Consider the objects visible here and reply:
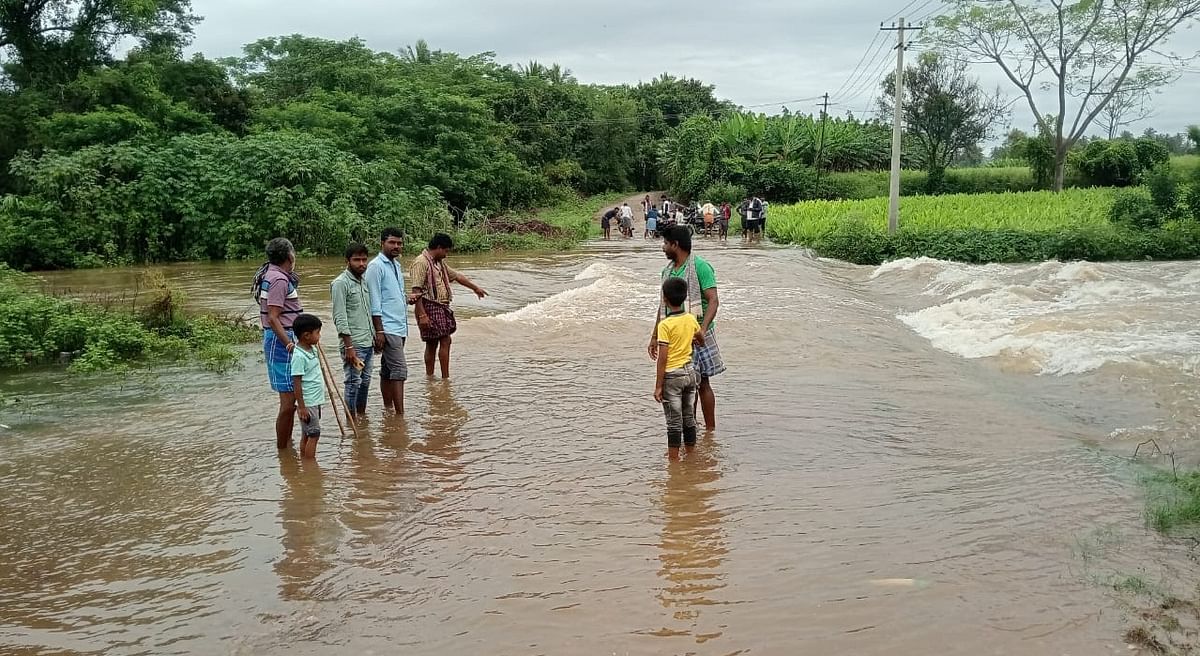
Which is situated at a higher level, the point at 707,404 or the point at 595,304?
the point at 595,304

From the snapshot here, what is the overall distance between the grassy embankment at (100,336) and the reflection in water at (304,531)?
4469 mm

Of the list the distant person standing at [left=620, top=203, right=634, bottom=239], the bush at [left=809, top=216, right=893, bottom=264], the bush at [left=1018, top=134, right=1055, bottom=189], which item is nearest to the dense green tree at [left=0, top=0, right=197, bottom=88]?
the distant person standing at [left=620, top=203, right=634, bottom=239]

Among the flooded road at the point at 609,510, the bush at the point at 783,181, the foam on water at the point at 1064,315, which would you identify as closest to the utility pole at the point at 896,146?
the foam on water at the point at 1064,315

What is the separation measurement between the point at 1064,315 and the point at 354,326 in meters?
10.2

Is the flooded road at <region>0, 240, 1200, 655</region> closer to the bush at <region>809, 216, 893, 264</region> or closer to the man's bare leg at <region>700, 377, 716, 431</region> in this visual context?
the man's bare leg at <region>700, 377, 716, 431</region>

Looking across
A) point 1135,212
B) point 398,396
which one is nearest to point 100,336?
point 398,396

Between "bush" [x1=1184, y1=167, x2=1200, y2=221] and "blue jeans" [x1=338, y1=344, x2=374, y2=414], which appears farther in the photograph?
"bush" [x1=1184, y1=167, x2=1200, y2=221]

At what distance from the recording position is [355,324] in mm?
Result: 7348

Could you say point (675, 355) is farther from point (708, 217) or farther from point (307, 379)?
point (708, 217)

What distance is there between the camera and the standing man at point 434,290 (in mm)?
8430

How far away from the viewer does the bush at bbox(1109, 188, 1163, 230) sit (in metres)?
22.9

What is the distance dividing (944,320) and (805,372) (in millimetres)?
4765

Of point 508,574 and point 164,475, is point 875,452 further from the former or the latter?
point 164,475

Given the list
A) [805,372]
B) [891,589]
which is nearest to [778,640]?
[891,589]
